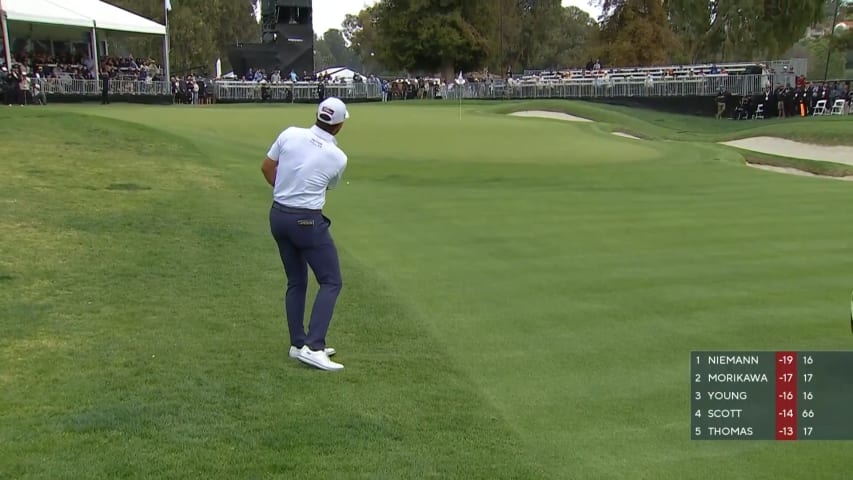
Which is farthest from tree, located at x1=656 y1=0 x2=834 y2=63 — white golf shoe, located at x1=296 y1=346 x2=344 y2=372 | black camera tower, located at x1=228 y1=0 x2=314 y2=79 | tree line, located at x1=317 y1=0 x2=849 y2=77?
white golf shoe, located at x1=296 y1=346 x2=344 y2=372

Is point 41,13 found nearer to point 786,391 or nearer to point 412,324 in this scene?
point 412,324

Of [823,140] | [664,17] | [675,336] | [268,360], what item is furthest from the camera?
[664,17]

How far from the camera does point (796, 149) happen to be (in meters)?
25.6

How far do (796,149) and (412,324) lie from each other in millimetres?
22585

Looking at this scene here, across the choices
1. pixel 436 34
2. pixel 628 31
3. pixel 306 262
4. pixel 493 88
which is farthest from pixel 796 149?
pixel 436 34

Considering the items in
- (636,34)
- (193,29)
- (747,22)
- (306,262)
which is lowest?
(306,262)

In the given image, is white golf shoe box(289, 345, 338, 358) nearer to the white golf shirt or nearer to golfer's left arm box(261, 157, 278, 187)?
the white golf shirt

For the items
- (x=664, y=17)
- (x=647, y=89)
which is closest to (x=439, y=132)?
(x=647, y=89)

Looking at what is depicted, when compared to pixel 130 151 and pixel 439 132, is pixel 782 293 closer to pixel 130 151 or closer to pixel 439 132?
pixel 130 151

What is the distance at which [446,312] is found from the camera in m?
7.16

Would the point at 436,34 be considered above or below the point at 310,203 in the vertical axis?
above

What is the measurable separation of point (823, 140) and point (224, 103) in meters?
31.5

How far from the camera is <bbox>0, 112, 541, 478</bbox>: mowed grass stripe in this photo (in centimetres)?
418

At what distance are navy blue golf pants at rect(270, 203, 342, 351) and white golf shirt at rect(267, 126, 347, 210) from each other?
9 centimetres
